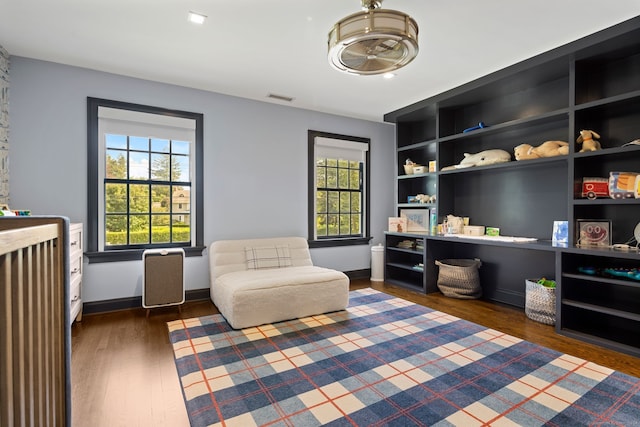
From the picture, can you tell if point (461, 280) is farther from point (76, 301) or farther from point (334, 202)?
point (76, 301)

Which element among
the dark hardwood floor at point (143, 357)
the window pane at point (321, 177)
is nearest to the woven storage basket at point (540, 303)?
the dark hardwood floor at point (143, 357)

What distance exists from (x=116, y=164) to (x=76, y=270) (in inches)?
46.5

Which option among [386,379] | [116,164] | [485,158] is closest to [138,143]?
[116,164]

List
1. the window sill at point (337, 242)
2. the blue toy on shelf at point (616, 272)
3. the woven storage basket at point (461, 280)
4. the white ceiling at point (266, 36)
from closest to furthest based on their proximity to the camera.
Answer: the white ceiling at point (266, 36)
the blue toy on shelf at point (616, 272)
the woven storage basket at point (461, 280)
the window sill at point (337, 242)

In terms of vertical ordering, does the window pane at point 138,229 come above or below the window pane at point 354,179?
below

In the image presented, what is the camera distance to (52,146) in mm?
3213

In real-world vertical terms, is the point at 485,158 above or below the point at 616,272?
above

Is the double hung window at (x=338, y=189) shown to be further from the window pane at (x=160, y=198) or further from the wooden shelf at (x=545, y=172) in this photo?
the window pane at (x=160, y=198)

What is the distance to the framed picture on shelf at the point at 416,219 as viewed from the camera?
4.77 m

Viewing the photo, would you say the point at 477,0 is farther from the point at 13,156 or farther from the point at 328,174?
the point at 13,156

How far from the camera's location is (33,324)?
1063 mm

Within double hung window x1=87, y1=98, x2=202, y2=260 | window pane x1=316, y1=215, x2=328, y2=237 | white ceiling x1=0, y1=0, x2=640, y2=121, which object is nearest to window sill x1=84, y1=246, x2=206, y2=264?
double hung window x1=87, y1=98, x2=202, y2=260

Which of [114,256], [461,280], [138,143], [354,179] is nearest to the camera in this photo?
[114,256]

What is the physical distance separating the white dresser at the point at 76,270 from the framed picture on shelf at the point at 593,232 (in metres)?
4.36
